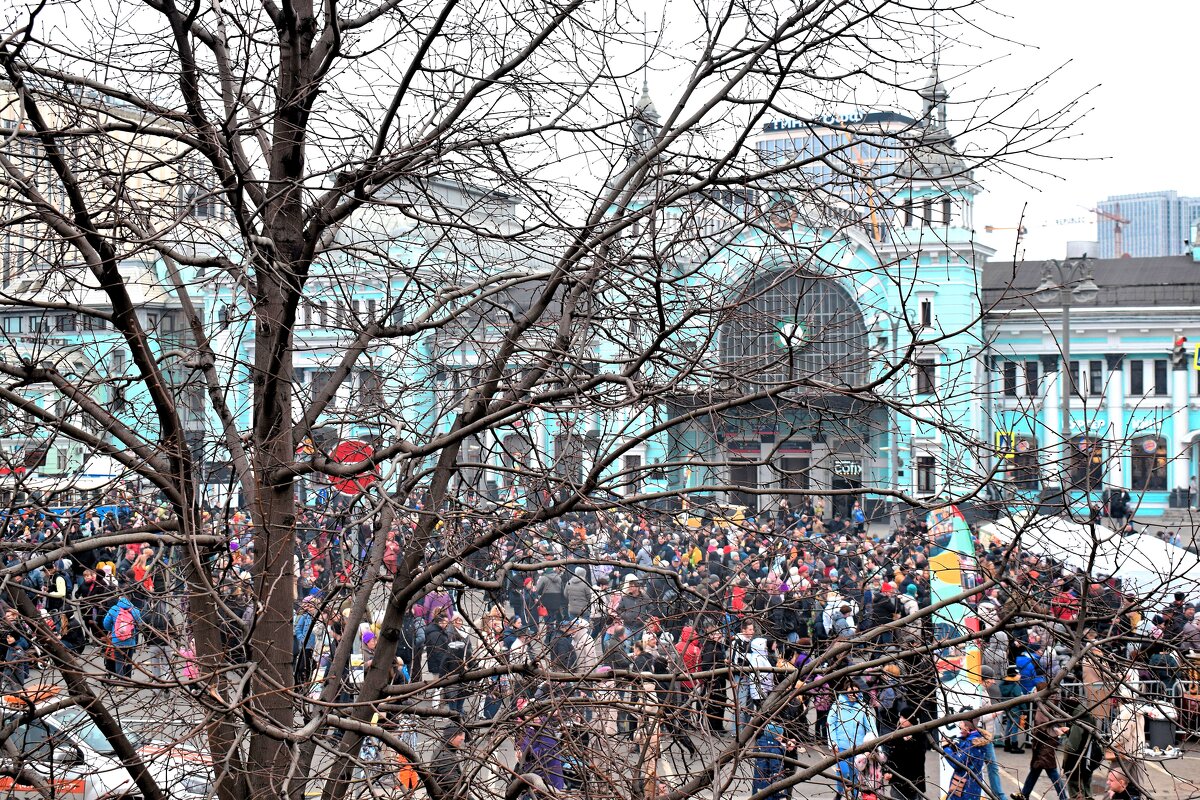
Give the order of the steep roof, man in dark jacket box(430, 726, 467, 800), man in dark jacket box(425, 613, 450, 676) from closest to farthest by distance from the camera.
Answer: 1. man in dark jacket box(430, 726, 467, 800)
2. man in dark jacket box(425, 613, 450, 676)
3. the steep roof

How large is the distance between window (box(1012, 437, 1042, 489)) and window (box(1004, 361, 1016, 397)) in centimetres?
23

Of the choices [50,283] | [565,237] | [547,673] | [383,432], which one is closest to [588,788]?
[547,673]

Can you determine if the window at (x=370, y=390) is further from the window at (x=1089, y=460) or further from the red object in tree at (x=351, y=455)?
the window at (x=1089, y=460)

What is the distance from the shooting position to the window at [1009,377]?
5213mm

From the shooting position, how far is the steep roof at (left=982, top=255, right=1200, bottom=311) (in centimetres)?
5028

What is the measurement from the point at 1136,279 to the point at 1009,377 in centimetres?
6070

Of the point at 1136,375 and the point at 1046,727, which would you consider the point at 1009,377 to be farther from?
the point at 1136,375

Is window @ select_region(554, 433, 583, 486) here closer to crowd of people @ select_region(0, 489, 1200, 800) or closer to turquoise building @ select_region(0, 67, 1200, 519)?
turquoise building @ select_region(0, 67, 1200, 519)

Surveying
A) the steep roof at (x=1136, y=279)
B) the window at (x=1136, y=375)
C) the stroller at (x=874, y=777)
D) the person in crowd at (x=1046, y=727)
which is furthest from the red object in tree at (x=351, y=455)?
the window at (x=1136, y=375)

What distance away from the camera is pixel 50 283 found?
574cm

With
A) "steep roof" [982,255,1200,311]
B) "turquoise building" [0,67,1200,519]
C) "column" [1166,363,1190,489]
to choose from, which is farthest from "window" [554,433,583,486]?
"column" [1166,363,1190,489]

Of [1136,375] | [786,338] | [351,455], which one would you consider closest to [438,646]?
[351,455]

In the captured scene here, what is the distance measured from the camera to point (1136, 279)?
61.0 metres

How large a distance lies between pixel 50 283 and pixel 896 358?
398 cm
